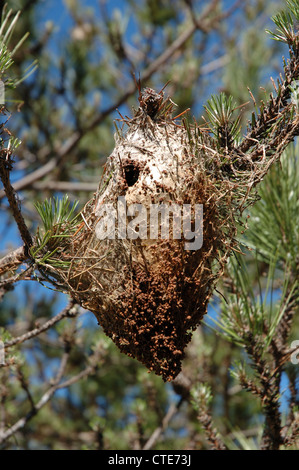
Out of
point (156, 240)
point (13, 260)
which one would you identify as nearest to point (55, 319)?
point (13, 260)

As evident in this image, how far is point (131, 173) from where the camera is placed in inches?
71.3

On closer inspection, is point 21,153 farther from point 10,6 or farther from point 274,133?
point 274,133

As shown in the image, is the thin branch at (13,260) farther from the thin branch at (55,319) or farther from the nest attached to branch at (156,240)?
the thin branch at (55,319)

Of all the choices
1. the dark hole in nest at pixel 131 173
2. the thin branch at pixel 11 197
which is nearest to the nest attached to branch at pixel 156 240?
the dark hole in nest at pixel 131 173

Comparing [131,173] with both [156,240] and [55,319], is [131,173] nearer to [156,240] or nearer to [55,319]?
[156,240]

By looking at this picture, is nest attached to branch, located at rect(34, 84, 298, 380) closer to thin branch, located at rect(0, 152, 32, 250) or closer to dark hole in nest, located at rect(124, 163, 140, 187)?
dark hole in nest, located at rect(124, 163, 140, 187)

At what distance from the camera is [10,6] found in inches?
124

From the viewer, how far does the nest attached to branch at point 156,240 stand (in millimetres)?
1626

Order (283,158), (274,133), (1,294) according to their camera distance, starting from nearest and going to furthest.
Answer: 1. (274,133)
2. (1,294)
3. (283,158)

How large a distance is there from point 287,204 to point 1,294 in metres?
1.40

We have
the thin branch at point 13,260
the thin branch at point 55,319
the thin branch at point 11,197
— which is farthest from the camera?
the thin branch at point 55,319

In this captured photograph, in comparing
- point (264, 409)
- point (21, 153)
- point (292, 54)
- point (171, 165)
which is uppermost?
point (21, 153)

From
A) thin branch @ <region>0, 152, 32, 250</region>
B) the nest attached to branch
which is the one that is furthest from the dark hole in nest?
thin branch @ <region>0, 152, 32, 250</region>

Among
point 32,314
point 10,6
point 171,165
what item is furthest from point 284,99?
point 32,314
